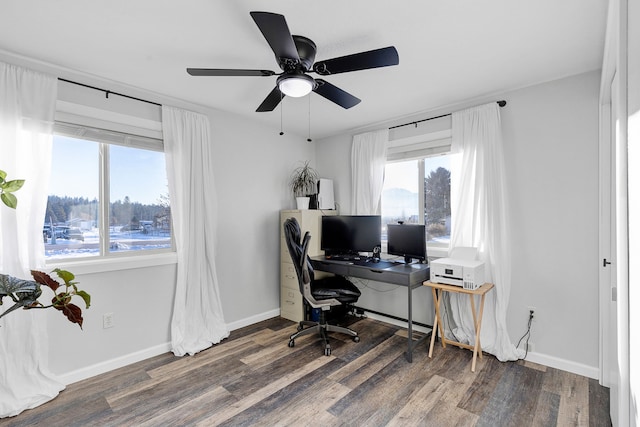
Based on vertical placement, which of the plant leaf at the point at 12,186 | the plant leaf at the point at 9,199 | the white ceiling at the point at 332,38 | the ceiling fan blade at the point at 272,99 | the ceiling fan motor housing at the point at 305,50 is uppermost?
the white ceiling at the point at 332,38

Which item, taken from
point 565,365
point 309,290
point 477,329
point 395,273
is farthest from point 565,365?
point 309,290

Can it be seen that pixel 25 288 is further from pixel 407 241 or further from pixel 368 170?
pixel 368 170

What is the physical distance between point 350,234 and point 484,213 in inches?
57.8

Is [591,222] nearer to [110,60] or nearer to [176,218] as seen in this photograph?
[176,218]

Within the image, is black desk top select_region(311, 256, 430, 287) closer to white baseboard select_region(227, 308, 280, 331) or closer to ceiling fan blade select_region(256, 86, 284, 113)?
white baseboard select_region(227, 308, 280, 331)

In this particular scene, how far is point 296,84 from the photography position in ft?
6.37

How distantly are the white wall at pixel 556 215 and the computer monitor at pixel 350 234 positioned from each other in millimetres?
1400

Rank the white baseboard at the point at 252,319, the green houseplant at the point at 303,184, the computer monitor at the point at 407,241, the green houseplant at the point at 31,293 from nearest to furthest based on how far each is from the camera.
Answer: the green houseplant at the point at 31,293 → the computer monitor at the point at 407,241 → the white baseboard at the point at 252,319 → the green houseplant at the point at 303,184

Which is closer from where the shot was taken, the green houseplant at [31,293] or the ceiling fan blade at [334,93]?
the green houseplant at [31,293]

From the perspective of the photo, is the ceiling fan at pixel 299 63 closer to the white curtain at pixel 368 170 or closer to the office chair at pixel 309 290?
the office chair at pixel 309 290

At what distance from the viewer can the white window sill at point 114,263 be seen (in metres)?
2.44

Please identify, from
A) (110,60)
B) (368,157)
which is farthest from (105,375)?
(368,157)

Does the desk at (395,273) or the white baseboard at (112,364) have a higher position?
the desk at (395,273)

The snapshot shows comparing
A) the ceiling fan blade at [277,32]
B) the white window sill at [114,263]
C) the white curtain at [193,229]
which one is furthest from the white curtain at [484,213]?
the white window sill at [114,263]
